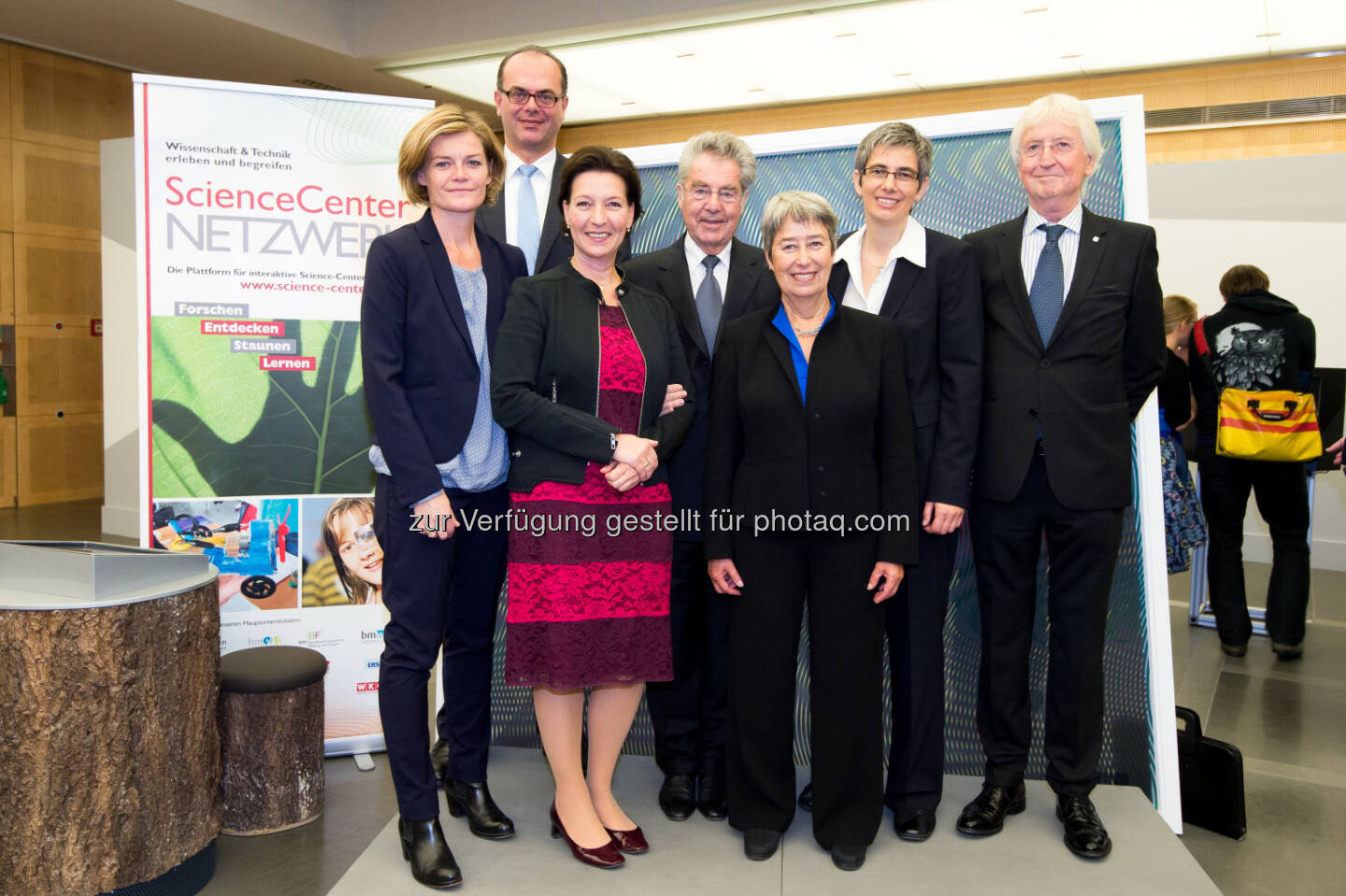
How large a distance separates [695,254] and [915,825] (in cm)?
169

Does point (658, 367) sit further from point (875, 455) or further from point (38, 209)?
point (38, 209)

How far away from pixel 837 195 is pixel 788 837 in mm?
2074

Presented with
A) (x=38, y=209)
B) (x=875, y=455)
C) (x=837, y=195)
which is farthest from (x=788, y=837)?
(x=38, y=209)

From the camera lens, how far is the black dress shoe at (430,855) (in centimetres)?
244

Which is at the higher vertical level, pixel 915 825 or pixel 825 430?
pixel 825 430

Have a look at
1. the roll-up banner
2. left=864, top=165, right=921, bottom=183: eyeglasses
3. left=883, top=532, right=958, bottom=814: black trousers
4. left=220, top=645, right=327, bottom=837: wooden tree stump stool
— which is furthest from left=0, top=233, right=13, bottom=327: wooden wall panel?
left=883, top=532, right=958, bottom=814: black trousers

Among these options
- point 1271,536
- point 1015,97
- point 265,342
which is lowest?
point 1271,536

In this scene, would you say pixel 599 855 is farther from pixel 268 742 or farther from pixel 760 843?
pixel 268 742

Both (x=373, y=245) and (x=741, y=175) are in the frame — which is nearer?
(x=373, y=245)

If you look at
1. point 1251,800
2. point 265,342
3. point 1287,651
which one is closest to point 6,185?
point 265,342

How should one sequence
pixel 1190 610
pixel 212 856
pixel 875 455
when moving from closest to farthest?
pixel 875 455 → pixel 212 856 → pixel 1190 610

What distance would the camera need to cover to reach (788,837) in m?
2.70

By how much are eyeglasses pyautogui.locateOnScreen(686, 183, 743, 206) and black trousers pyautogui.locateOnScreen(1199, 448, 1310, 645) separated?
3.60 m

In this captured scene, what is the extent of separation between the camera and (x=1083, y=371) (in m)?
2.56
